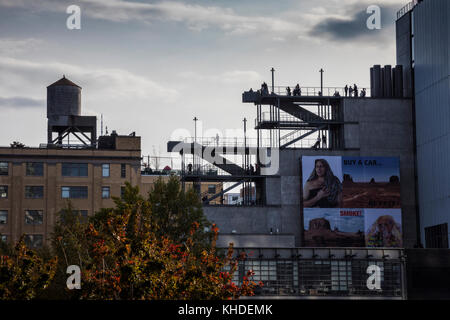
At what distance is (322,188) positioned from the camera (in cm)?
9431

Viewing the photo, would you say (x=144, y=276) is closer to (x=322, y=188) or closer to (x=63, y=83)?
(x=322, y=188)

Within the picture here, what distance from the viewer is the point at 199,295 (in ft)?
114

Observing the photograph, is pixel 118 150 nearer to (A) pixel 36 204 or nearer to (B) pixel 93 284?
(A) pixel 36 204

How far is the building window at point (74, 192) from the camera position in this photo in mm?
122688

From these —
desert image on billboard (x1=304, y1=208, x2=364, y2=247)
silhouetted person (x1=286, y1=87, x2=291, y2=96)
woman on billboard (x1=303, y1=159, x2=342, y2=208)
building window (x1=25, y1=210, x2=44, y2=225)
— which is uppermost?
silhouetted person (x1=286, y1=87, x2=291, y2=96)

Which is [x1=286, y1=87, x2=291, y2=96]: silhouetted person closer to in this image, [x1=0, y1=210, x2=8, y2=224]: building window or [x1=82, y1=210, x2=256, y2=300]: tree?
[x1=0, y1=210, x2=8, y2=224]: building window

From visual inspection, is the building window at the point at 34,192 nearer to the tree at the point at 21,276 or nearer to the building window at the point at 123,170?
the building window at the point at 123,170

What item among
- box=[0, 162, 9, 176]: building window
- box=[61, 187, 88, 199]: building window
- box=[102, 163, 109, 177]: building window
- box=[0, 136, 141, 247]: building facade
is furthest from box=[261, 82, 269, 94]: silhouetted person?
box=[0, 162, 9, 176]: building window

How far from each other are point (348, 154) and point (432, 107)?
35.5 ft

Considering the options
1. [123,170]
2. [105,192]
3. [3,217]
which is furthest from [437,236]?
[3,217]

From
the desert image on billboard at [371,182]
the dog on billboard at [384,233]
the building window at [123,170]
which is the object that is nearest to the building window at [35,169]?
the building window at [123,170]

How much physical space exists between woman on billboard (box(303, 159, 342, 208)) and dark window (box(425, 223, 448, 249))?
1033cm

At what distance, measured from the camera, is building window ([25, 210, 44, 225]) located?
120 meters
